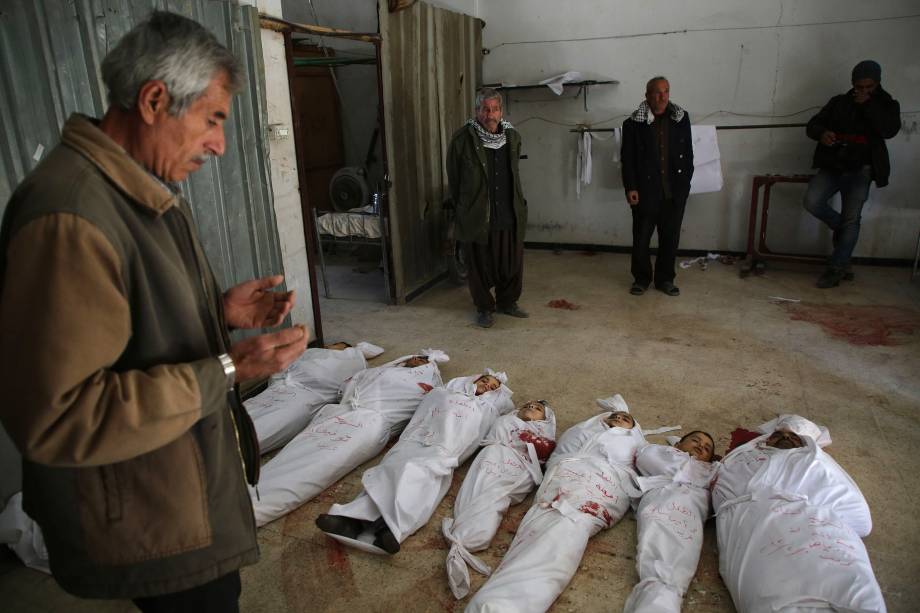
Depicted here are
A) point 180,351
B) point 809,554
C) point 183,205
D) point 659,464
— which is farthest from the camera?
point 659,464

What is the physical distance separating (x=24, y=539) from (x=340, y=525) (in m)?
1.04

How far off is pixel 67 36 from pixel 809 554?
298 cm

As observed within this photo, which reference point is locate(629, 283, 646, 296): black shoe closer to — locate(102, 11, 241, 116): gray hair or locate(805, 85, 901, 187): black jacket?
locate(805, 85, 901, 187): black jacket

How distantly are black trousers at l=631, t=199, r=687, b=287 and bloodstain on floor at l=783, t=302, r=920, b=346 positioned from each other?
3.02ft

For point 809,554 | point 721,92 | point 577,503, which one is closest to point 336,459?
point 577,503

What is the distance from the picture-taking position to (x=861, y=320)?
4285 millimetres

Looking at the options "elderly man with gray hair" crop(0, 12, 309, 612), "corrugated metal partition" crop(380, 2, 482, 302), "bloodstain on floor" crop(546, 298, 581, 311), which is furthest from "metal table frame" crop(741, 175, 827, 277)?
"elderly man with gray hair" crop(0, 12, 309, 612)

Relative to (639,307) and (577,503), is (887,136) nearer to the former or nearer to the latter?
(639,307)

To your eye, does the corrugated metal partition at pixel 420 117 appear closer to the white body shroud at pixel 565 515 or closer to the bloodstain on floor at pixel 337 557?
the white body shroud at pixel 565 515

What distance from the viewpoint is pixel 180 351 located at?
3.27 feet

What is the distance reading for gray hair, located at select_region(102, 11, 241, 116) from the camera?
92 cm

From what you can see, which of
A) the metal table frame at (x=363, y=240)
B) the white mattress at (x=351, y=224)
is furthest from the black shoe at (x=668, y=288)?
the white mattress at (x=351, y=224)

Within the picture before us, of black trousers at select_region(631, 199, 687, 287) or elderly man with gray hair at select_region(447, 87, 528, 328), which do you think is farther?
black trousers at select_region(631, 199, 687, 287)

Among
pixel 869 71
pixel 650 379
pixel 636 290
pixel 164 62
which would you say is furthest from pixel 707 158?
pixel 164 62
